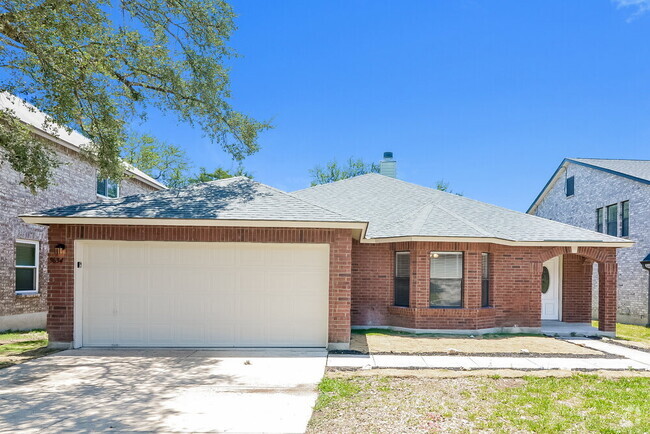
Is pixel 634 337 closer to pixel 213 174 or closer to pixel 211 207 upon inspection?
pixel 211 207

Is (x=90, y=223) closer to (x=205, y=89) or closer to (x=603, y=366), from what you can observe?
(x=205, y=89)

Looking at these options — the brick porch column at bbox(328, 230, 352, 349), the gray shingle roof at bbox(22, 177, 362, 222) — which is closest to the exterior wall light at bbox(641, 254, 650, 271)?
the brick porch column at bbox(328, 230, 352, 349)

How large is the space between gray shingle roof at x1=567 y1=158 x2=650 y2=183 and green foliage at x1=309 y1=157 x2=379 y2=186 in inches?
782

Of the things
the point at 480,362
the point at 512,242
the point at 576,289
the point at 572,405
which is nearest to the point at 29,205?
the point at 480,362

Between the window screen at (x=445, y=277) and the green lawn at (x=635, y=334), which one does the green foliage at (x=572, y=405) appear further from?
the green lawn at (x=635, y=334)

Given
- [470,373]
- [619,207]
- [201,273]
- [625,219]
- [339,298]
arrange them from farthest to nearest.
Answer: [619,207], [625,219], [201,273], [339,298], [470,373]

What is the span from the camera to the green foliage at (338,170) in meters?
38.5

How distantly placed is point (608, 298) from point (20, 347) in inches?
612

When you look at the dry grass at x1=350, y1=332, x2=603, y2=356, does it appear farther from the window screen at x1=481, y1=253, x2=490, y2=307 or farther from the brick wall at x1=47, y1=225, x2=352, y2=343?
the window screen at x1=481, y1=253, x2=490, y2=307

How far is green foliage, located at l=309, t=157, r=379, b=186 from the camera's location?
3853 cm

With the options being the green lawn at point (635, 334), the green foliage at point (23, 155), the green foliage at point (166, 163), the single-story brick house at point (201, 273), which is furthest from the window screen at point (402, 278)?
the green foliage at point (166, 163)

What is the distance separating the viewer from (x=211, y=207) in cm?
920

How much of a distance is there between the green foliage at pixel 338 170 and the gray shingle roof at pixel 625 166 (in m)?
19.9

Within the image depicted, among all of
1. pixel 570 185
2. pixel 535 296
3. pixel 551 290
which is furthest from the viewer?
pixel 570 185
